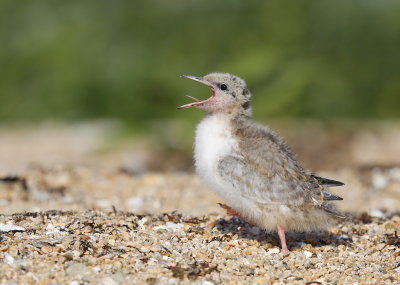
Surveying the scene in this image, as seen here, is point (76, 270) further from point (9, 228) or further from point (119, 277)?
point (9, 228)

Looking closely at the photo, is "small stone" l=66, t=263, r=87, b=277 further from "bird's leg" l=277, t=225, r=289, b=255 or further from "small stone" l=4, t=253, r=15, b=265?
"bird's leg" l=277, t=225, r=289, b=255

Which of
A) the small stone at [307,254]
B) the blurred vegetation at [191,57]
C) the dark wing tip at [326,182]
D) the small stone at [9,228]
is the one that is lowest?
the small stone at [9,228]

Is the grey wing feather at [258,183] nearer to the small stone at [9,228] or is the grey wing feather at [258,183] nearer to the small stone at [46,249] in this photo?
the small stone at [46,249]

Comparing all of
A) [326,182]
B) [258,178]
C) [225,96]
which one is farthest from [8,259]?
[326,182]

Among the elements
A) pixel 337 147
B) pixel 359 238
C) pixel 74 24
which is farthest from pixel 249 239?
pixel 74 24

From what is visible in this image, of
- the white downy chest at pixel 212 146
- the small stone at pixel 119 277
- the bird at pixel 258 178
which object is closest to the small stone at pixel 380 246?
the bird at pixel 258 178

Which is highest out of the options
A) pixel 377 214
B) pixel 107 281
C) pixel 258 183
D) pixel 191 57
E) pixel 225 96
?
pixel 191 57

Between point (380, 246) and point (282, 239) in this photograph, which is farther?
point (380, 246)
